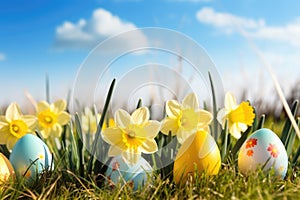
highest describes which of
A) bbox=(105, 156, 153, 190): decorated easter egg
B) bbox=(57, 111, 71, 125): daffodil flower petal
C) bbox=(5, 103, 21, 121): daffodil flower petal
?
bbox=(5, 103, 21, 121): daffodil flower petal

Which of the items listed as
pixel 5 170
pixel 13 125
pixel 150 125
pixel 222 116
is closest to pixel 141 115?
pixel 150 125

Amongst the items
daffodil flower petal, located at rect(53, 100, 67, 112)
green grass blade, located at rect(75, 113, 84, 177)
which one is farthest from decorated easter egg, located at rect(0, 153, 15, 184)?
daffodil flower petal, located at rect(53, 100, 67, 112)

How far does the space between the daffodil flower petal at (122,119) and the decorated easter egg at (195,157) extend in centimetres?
19

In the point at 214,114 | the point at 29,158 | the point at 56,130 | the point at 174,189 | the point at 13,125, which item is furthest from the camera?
the point at 56,130

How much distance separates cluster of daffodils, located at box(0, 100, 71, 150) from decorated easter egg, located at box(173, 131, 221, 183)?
63cm

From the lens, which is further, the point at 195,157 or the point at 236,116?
the point at 236,116

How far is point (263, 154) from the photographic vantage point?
145 cm

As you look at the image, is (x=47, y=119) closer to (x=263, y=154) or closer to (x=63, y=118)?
(x=63, y=118)

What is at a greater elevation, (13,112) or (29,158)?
(13,112)

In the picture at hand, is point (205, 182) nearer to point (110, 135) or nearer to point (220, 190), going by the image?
point (220, 190)

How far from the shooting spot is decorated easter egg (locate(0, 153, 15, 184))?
1432 mm

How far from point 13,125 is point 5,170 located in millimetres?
316

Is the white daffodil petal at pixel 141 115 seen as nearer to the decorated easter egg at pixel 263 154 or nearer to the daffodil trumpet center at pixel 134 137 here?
the daffodil trumpet center at pixel 134 137

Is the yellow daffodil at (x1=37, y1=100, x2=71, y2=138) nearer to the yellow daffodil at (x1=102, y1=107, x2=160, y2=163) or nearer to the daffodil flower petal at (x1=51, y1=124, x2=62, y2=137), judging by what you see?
the daffodil flower petal at (x1=51, y1=124, x2=62, y2=137)
